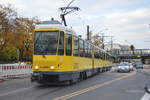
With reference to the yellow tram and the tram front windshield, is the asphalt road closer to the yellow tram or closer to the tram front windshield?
the yellow tram

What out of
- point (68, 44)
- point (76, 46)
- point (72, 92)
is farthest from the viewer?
point (76, 46)

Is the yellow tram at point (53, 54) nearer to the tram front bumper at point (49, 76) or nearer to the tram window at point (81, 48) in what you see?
the tram front bumper at point (49, 76)

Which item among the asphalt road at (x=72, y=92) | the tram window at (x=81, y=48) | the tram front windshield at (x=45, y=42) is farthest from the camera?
the tram window at (x=81, y=48)

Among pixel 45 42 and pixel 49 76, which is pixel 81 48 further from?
pixel 49 76

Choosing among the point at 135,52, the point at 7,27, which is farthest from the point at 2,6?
the point at 135,52

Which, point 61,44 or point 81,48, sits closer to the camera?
point 61,44

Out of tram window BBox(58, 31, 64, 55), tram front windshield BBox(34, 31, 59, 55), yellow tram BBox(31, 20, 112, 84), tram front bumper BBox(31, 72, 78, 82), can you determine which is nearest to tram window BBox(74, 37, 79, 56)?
yellow tram BBox(31, 20, 112, 84)

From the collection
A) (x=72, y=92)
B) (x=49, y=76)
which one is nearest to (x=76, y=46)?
(x=49, y=76)

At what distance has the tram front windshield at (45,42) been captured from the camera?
16.0m

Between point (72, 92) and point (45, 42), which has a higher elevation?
point (45, 42)

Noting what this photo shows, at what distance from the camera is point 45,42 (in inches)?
632

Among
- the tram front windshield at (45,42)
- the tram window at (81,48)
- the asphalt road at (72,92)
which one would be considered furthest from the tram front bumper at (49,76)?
the tram window at (81,48)

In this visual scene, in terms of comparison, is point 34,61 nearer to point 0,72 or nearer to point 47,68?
point 47,68

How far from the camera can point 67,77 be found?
1641cm
